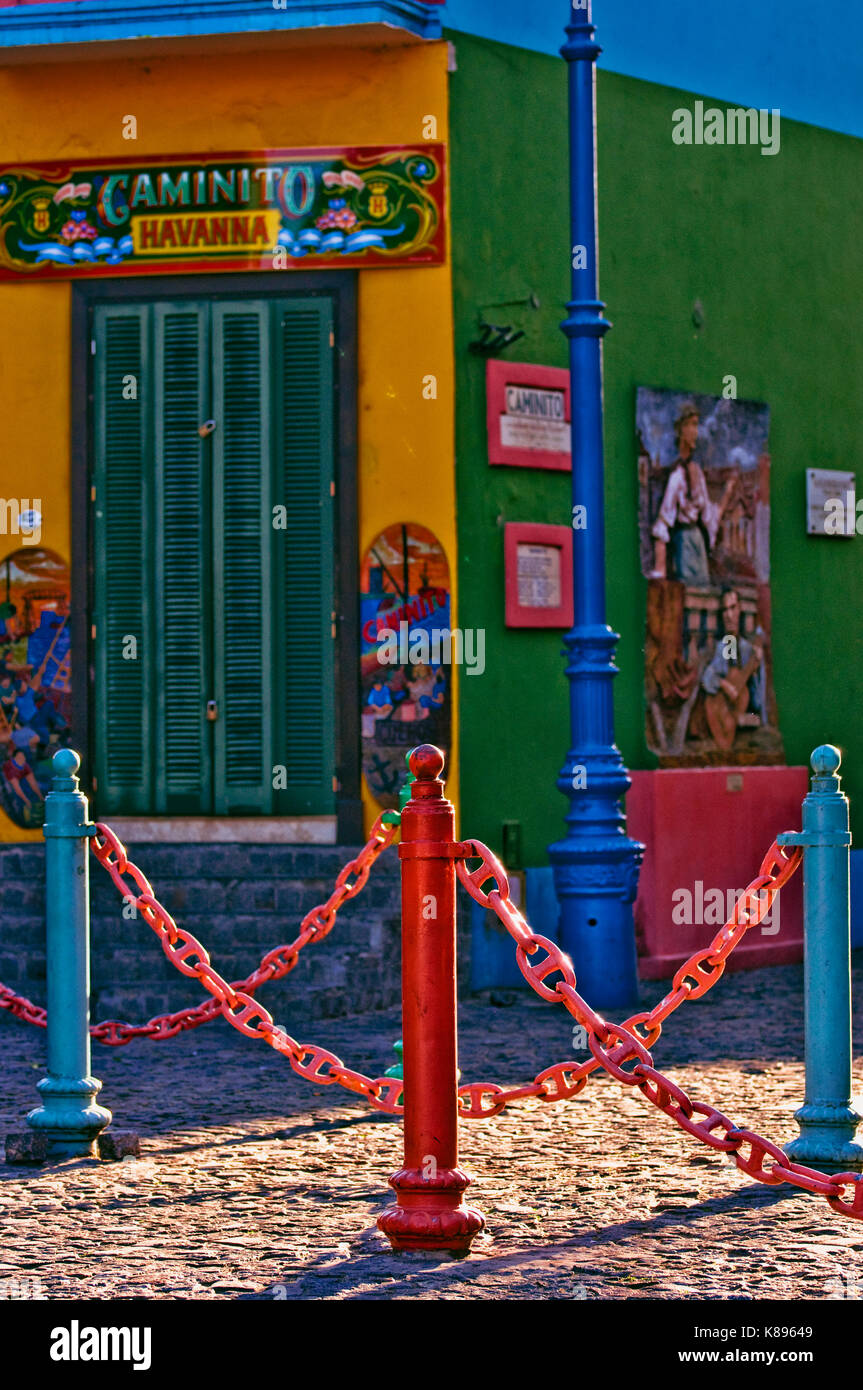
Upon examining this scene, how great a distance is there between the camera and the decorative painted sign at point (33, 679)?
11.7 meters

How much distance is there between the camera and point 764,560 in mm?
13133

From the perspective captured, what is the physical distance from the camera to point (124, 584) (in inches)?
459

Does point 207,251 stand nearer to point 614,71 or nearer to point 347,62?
point 347,62

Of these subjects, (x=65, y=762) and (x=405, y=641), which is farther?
(x=405, y=641)

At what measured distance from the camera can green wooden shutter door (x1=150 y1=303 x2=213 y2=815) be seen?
11.6 meters

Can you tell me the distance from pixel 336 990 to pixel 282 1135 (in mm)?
3168

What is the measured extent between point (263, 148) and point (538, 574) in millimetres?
2921

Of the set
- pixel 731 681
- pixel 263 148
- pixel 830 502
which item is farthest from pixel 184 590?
pixel 830 502

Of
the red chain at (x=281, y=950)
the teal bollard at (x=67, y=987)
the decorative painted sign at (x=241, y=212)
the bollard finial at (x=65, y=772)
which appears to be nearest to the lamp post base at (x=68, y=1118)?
the teal bollard at (x=67, y=987)

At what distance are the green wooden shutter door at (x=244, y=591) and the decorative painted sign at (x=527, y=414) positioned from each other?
1304mm

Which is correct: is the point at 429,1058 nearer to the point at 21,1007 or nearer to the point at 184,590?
the point at 21,1007

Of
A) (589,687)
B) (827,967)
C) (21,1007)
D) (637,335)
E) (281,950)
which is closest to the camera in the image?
(827,967)

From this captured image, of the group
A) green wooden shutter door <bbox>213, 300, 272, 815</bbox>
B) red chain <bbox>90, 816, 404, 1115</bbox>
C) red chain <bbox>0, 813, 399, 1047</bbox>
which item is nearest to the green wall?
green wooden shutter door <bbox>213, 300, 272, 815</bbox>
